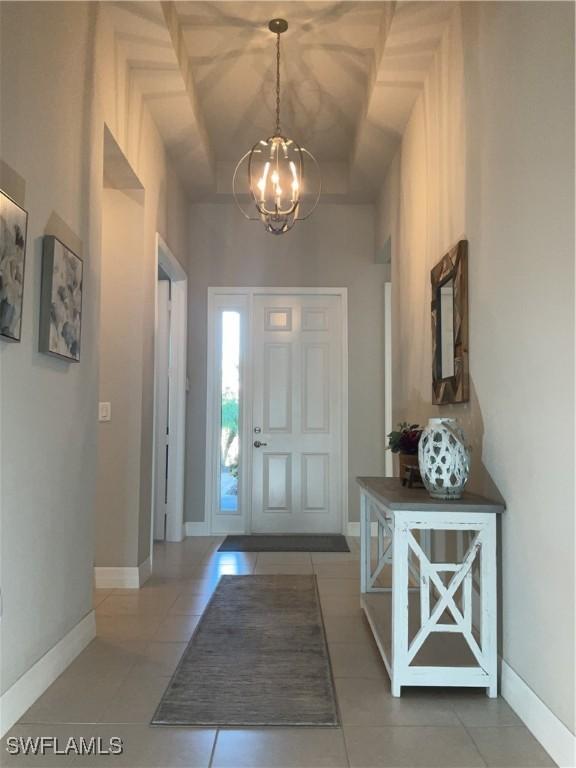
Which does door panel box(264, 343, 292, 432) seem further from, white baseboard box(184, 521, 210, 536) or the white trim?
white baseboard box(184, 521, 210, 536)

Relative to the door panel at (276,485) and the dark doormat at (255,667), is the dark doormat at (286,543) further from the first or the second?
the dark doormat at (255,667)

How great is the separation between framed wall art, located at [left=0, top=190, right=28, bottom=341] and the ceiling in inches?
60.0

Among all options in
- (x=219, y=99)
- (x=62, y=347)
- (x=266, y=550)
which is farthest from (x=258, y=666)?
(x=219, y=99)

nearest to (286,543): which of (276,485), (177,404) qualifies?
(276,485)

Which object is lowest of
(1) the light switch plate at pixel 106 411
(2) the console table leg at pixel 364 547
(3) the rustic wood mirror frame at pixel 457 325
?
(2) the console table leg at pixel 364 547

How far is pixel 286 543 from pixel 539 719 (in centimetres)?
307

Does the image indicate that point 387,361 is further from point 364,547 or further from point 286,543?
point 364,547

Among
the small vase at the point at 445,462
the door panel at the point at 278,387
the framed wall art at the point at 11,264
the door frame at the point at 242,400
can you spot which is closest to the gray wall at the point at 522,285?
the small vase at the point at 445,462

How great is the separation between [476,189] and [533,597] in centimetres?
164

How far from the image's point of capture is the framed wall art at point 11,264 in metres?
1.82

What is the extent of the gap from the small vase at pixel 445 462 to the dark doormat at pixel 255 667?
2.80ft

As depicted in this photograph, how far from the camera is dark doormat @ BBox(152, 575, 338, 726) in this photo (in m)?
1.99

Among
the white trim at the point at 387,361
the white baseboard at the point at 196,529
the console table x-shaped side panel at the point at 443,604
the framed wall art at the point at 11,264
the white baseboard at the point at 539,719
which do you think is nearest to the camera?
the white baseboard at the point at 539,719

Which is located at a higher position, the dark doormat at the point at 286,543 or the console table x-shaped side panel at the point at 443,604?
the console table x-shaped side panel at the point at 443,604
